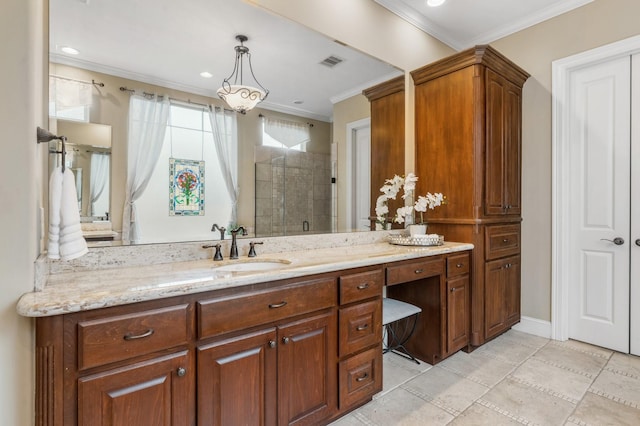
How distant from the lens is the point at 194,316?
49.5 inches

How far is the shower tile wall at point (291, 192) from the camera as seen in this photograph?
2131 millimetres

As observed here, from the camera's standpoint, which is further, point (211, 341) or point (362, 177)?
point (362, 177)

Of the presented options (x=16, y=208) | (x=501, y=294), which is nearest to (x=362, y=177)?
(x=501, y=294)

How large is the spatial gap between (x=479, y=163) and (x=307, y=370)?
2.10 meters

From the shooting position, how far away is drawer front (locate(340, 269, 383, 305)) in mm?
1738

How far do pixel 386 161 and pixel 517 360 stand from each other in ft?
6.33

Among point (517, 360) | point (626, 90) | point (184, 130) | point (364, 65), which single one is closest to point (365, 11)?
point (364, 65)

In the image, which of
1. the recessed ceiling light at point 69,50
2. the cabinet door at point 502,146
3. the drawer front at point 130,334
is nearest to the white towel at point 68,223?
the drawer front at point 130,334

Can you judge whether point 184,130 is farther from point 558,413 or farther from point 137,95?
point 558,413

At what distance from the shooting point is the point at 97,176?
1.60 m

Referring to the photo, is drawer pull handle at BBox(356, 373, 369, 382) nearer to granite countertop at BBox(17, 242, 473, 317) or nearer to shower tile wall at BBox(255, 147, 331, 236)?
granite countertop at BBox(17, 242, 473, 317)

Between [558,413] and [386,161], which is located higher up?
[386,161]

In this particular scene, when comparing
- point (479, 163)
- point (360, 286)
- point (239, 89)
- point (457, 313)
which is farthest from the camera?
point (479, 163)

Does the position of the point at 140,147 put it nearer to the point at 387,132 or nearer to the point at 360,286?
the point at 360,286
